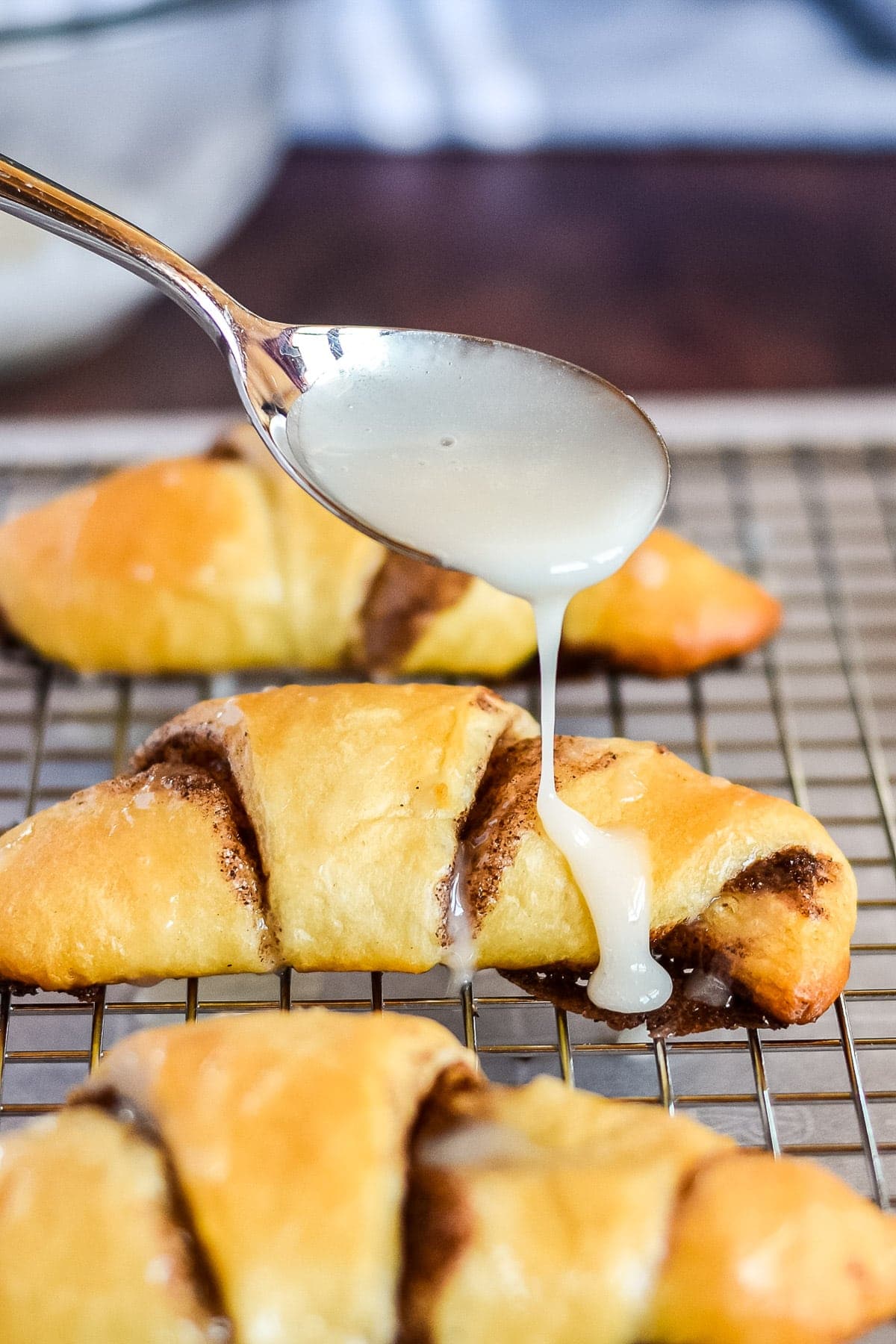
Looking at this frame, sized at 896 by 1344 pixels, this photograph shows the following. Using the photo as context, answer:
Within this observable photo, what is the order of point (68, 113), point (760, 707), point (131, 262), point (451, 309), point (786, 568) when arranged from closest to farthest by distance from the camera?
1. point (131, 262)
2. point (760, 707)
3. point (786, 568)
4. point (68, 113)
5. point (451, 309)

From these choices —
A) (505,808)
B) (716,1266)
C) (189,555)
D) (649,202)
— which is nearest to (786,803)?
(505,808)

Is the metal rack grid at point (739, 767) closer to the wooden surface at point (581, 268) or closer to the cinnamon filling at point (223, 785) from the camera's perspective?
the cinnamon filling at point (223, 785)

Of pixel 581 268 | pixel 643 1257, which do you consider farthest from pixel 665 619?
pixel 581 268

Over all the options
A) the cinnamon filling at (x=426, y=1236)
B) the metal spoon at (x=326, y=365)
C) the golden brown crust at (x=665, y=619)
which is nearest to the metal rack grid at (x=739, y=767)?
the golden brown crust at (x=665, y=619)

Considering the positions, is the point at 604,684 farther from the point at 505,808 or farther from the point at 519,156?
the point at 519,156

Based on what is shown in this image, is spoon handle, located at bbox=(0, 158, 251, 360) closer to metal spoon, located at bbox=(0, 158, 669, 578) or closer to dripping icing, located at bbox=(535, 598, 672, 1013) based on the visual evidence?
metal spoon, located at bbox=(0, 158, 669, 578)

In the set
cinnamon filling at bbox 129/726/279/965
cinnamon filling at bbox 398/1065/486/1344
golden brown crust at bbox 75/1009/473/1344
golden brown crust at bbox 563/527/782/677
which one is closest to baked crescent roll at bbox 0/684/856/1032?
cinnamon filling at bbox 129/726/279/965
